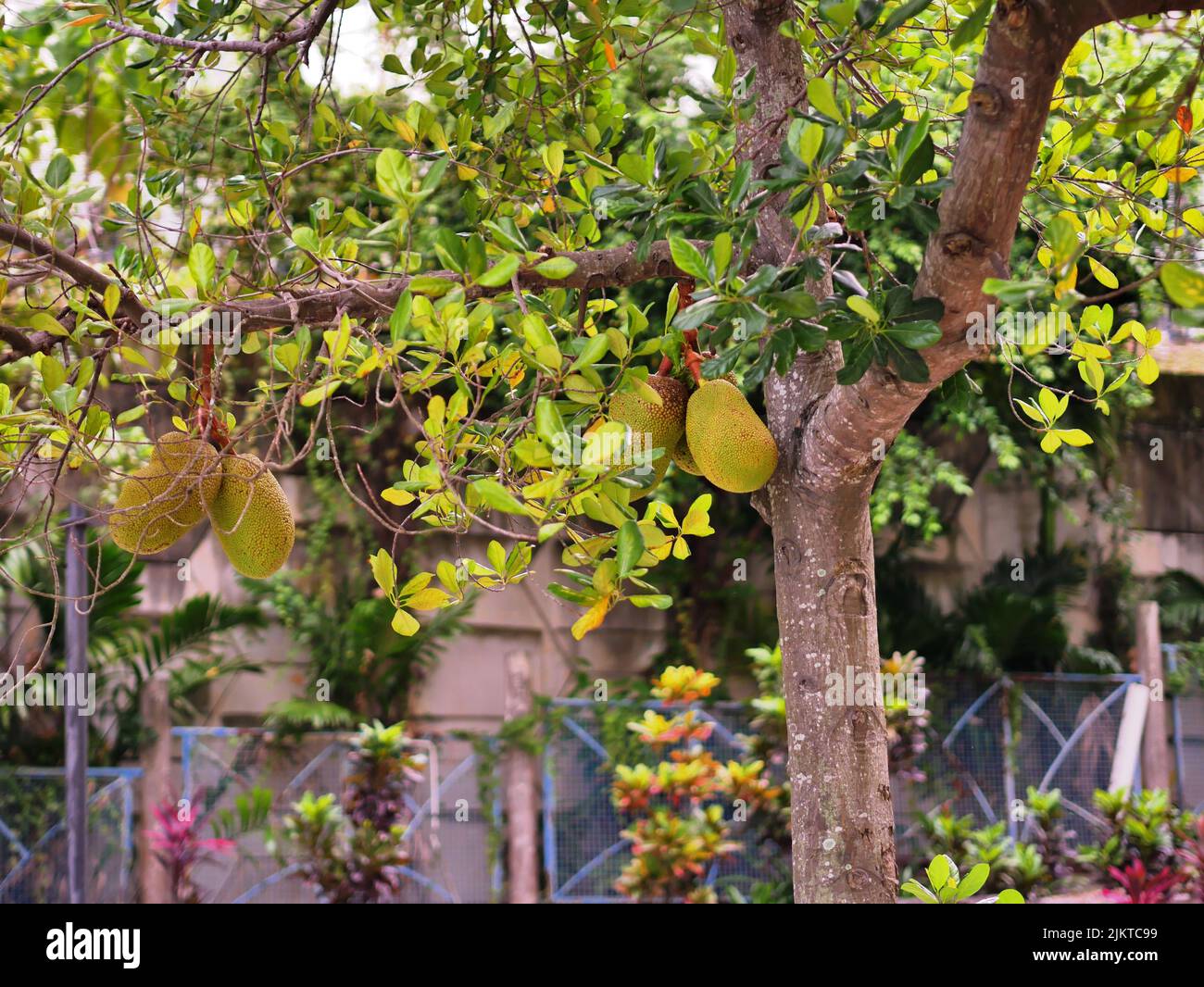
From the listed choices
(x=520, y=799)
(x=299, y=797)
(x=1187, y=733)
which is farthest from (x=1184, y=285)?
(x=1187, y=733)

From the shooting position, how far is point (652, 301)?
1.23 meters

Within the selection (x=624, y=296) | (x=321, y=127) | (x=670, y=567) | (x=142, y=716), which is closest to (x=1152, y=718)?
(x=670, y=567)

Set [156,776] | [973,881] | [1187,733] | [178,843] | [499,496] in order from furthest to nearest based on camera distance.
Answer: [1187,733] < [156,776] < [178,843] < [973,881] < [499,496]

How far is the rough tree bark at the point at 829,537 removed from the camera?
39.5 inches

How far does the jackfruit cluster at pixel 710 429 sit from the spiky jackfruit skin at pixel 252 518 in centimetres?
38

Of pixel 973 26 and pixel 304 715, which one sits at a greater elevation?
pixel 973 26

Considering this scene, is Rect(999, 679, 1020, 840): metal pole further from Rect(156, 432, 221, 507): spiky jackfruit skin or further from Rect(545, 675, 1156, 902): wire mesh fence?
Rect(156, 432, 221, 507): spiky jackfruit skin

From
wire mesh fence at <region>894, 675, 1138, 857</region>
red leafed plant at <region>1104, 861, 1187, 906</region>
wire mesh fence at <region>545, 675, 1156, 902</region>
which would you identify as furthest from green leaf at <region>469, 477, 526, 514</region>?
wire mesh fence at <region>894, 675, 1138, 857</region>

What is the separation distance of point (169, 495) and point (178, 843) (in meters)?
3.15

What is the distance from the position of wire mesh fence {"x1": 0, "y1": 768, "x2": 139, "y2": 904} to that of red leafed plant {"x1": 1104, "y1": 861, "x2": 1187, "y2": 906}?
335cm

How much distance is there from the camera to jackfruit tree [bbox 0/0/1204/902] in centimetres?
86

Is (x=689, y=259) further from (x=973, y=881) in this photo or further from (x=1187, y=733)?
(x=1187, y=733)

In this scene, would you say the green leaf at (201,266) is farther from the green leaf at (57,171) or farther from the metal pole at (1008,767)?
the metal pole at (1008,767)
